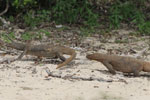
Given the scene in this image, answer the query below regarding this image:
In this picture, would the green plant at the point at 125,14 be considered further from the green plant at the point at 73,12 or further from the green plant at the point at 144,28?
the green plant at the point at 73,12

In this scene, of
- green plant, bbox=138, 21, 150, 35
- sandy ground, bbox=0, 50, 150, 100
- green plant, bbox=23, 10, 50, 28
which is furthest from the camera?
green plant, bbox=23, 10, 50, 28

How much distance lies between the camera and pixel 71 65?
737 cm

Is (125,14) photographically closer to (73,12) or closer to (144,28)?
(144,28)

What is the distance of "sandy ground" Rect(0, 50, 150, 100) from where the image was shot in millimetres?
5469

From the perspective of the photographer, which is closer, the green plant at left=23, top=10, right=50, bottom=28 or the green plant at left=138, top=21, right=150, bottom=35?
the green plant at left=138, top=21, right=150, bottom=35

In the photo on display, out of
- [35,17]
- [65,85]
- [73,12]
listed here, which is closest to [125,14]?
[73,12]

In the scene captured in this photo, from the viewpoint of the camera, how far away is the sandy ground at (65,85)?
17.9 feet

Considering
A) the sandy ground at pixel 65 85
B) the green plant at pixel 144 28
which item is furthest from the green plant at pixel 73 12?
the sandy ground at pixel 65 85

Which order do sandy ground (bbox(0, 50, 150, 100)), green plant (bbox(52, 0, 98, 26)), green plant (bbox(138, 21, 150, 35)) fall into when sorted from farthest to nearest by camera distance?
green plant (bbox(52, 0, 98, 26))
green plant (bbox(138, 21, 150, 35))
sandy ground (bbox(0, 50, 150, 100))

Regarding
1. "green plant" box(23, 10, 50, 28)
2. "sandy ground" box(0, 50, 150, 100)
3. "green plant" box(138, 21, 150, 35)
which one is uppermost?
"green plant" box(23, 10, 50, 28)

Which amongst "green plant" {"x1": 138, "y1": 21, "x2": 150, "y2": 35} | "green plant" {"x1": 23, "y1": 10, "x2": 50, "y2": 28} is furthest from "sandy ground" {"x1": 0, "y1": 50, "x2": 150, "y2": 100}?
"green plant" {"x1": 23, "y1": 10, "x2": 50, "y2": 28}

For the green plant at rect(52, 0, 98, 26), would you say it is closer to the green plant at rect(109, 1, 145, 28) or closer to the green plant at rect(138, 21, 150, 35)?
the green plant at rect(109, 1, 145, 28)

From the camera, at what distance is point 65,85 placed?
6027mm

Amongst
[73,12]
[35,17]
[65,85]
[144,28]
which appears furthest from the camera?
[35,17]
